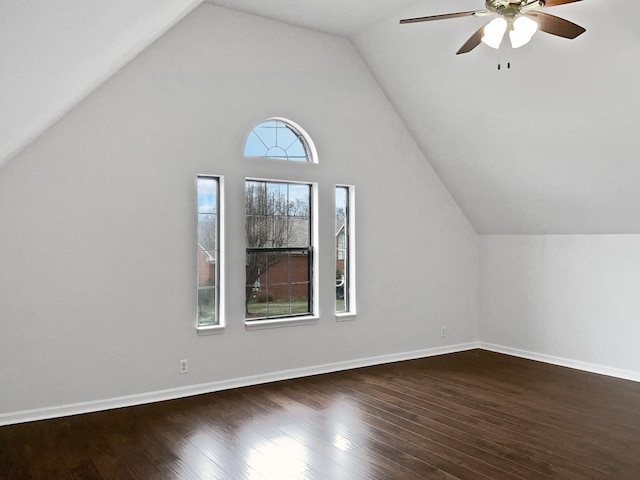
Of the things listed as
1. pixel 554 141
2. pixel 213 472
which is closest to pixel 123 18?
pixel 213 472

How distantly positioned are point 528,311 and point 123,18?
5733 millimetres

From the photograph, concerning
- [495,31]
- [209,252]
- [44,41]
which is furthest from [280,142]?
[44,41]

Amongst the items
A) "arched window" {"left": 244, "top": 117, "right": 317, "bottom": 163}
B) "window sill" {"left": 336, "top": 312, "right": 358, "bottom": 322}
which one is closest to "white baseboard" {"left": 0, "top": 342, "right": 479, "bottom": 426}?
"window sill" {"left": 336, "top": 312, "right": 358, "bottom": 322}

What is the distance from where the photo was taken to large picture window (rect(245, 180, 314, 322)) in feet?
17.2

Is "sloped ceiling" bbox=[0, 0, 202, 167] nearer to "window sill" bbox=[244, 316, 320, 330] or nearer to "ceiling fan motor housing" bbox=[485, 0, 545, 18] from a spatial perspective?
"ceiling fan motor housing" bbox=[485, 0, 545, 18]

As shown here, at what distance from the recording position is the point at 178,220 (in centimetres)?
469

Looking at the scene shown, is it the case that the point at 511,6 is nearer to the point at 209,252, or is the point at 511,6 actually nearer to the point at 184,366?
the point at 209,252

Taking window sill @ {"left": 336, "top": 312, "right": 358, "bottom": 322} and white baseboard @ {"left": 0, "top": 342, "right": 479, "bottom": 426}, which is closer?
white baseboard @ {"left": 0, "top": 342, "right": 479, "bottom": 426}

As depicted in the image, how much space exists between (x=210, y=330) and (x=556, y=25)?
3.58 meters

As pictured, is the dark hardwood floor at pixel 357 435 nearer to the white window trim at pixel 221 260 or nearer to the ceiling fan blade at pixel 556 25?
the white window trim at pixel 221 260

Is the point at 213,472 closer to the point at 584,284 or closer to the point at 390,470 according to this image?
the point at 390,470

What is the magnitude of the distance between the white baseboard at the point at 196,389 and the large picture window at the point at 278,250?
1.89 feet

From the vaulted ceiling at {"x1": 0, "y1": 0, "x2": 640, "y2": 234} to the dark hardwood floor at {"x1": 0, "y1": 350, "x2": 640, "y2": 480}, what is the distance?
1911 millimetres

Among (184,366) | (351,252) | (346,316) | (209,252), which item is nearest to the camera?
(184,366)
